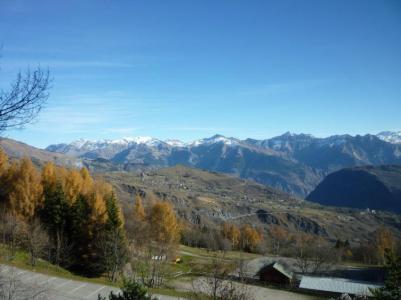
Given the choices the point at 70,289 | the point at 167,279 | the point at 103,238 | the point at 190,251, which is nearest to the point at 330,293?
the point at 167,279

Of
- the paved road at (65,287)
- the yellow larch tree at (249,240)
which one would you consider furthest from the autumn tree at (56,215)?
the yellow larch tree at (249,240)

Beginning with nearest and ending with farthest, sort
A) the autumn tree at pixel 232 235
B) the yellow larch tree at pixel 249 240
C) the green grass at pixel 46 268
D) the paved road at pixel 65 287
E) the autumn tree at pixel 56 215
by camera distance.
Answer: the paved road at pixel 65 287 < the green grass at pixel 46 268 < the autumn tree at pixel 56 215 < the yellow larch tree at pixel 249 240 < the autumn tree at pixel 232 235

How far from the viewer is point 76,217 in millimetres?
53250

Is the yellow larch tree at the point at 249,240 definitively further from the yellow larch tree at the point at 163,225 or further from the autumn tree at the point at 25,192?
the autumn tree at the point at 25,192

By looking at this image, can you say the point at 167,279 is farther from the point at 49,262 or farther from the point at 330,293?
the point at 330,293

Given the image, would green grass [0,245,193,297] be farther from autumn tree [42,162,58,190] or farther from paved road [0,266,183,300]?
autumn tree [42,162,58,190]

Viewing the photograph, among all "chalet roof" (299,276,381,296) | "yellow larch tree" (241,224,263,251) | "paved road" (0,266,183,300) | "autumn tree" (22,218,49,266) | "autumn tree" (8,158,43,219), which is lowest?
"yellow larch tree" (241,224,263,251)

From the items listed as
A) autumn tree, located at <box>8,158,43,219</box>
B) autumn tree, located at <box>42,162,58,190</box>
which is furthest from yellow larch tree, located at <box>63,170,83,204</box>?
autumn tree, located at <box>8,158,43,219</box>

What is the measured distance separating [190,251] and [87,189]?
45.2m

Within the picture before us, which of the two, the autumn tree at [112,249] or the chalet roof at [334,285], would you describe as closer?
the autumn tree at [112,249]

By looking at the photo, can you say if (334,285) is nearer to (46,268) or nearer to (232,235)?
(46,268)

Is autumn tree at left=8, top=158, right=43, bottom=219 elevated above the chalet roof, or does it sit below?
above

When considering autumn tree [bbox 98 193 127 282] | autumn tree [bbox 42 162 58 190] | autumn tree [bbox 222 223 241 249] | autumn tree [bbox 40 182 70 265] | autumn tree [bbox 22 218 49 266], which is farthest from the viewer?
autumn tree [bbox 222 223 241 249]

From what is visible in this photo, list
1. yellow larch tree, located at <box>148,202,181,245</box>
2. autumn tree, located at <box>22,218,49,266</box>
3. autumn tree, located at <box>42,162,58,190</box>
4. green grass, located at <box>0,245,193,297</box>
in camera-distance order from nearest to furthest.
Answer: green grass, located at <box>0,245,193,297</box> < autumn tree, located at <box>22,218,49,266</box> < autumn tree, located at <box>42,162,58,190</box> < yellow larch tree, located at <box>148,202,181,245</box>
